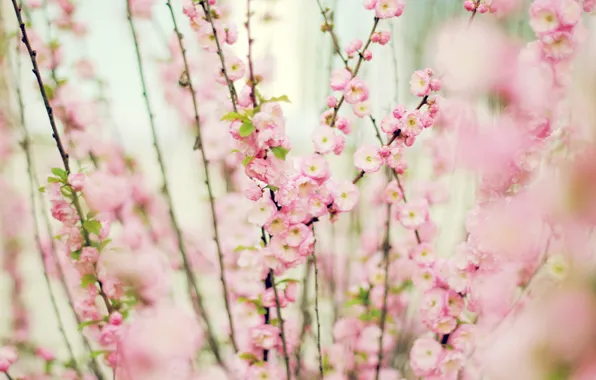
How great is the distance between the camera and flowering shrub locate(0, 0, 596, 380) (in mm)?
230

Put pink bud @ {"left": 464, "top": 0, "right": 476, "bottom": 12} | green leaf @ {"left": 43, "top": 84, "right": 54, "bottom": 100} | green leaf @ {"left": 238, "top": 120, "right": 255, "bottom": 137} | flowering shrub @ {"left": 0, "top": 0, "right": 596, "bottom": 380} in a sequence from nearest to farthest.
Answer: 1. flowering shrub @ {"left": 0, "top": 0, "right": 596, "bottom": 380}
2. green leaf @ {"left": 238, "top": 120, "right": 255, "bottom": 137}
3. pink bud @ {"left": 464, "top": 0, "right": 476, "bottom": 12}
4. green leaf @ {"left": 43, "top": 84, "right": 54, "bottom": 100}

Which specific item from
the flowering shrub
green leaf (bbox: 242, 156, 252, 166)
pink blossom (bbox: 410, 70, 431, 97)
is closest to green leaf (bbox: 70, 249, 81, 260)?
the flowering shrub

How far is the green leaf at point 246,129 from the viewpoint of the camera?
0.57 meters

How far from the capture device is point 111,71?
1408 mm

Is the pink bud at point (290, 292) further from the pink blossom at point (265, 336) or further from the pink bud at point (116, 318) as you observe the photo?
the pink bud at point (116, 318)

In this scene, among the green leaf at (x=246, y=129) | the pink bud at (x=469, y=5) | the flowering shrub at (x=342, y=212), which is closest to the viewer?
the flowering shrub at (x=342, y=212)

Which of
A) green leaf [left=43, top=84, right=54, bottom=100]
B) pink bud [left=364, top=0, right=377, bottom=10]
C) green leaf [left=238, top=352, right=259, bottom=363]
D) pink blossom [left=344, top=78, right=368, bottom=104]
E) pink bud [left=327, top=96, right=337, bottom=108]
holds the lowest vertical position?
green leaf [left=238, top=352, right=259, bottom=363]

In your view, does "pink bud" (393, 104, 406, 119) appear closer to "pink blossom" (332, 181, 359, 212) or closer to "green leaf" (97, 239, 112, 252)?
"pink blossom" (332, 181, 359, 212)

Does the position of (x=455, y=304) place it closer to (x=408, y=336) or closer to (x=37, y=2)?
(x=408, y=336)

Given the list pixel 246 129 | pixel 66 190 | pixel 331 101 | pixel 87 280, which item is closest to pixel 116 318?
pixel 87 280

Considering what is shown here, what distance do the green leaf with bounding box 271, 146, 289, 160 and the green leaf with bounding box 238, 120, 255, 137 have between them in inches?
1.3

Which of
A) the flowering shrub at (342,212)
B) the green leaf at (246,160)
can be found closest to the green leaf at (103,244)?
the flowering shrub at (342,212)

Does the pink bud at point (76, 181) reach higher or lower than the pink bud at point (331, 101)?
lower

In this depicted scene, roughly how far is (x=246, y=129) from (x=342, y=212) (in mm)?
200
